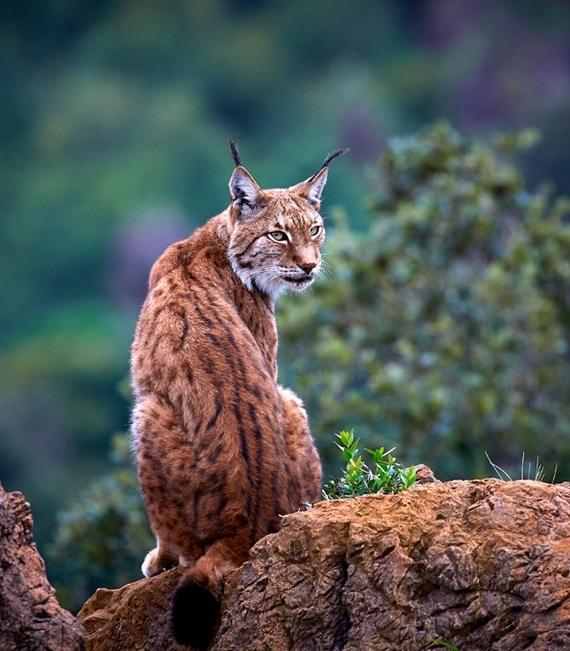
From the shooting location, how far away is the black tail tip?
4.97 meters

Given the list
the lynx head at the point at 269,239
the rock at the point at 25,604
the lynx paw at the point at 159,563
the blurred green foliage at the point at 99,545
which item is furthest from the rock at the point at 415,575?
the blurred green foliage at the point at 99,545

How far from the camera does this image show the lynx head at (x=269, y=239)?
6953 millimetres

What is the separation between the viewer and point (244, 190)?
281 inches

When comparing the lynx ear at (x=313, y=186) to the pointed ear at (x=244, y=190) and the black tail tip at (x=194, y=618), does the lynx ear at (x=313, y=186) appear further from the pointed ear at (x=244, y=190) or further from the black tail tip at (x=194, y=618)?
the black tail tip at (x=194, y=618)

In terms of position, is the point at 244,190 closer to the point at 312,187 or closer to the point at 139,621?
the point at 312,187

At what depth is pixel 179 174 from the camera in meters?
27.4

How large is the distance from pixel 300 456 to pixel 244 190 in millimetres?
1970

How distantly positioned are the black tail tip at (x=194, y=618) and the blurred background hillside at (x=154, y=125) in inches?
624

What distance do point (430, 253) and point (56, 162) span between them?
60.3 feet

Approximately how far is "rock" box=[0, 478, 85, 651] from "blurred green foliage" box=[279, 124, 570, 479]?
20.9ft

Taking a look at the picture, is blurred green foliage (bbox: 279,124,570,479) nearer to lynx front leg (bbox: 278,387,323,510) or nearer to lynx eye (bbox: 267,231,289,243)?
lynx eye (bbox: 267,231,289,243)

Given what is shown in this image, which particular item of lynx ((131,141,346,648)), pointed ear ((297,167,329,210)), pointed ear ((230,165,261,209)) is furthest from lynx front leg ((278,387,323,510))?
pointed ear ((297,167,329,210))

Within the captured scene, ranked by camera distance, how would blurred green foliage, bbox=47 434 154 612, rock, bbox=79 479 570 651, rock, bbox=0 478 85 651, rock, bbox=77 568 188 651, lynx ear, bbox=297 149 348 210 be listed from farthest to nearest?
blurred green foliage, bbox=47 434 154 612
lynx ear, bbox=297 149 348 210
rock, bbox=77 568 188 651
rock, bbox=0 478 85 651
rock, bbox=79 479 570 651

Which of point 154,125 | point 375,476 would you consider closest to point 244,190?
point 375,476
